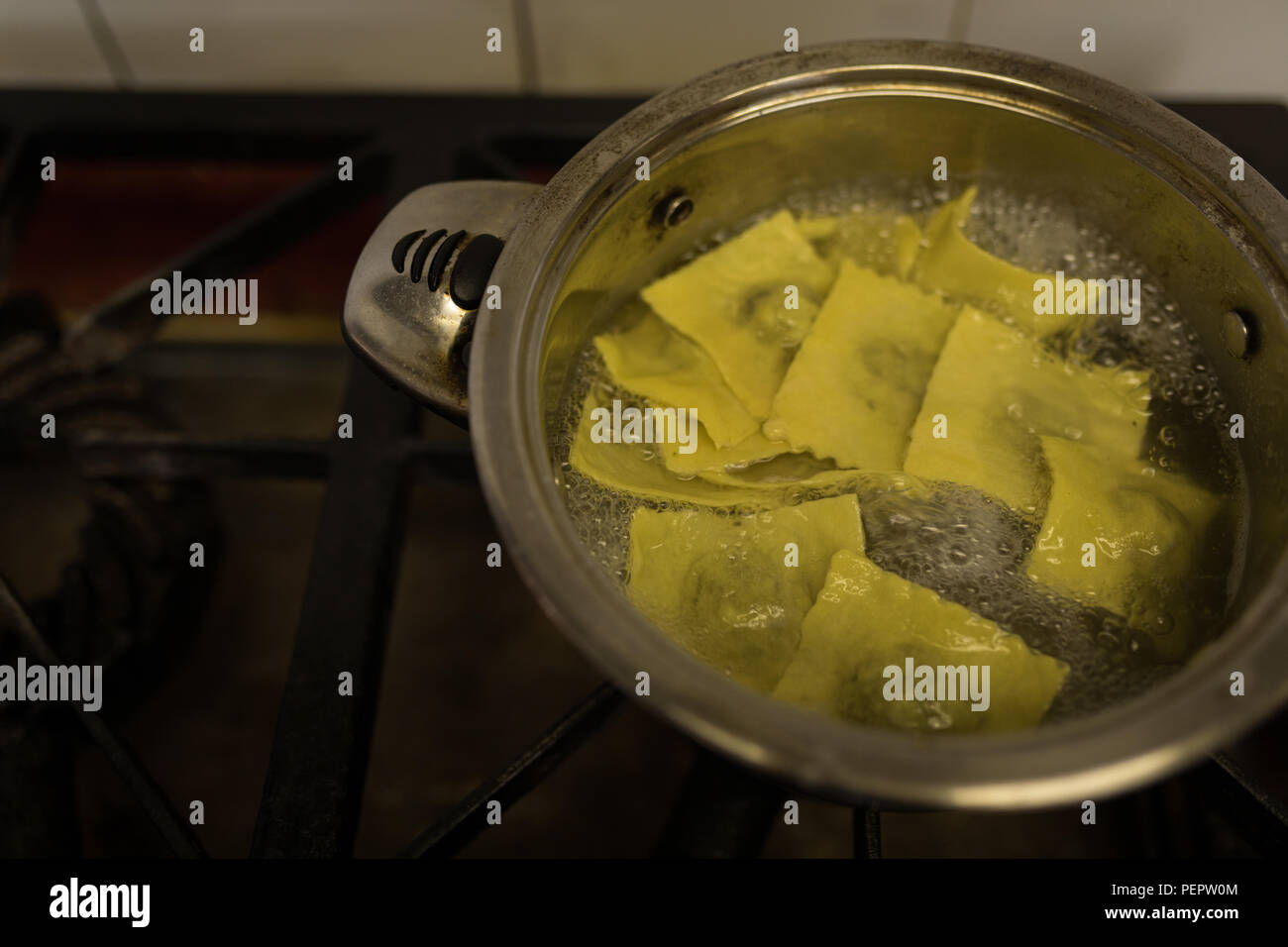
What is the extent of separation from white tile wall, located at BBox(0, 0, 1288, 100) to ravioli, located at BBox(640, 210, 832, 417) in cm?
36

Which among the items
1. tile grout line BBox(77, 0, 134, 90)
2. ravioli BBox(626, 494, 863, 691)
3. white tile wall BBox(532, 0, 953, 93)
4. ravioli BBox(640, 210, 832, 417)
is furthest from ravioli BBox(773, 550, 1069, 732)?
tile grout line BBox(77, 0, 134, 90)

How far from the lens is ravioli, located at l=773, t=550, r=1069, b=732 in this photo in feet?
1.61

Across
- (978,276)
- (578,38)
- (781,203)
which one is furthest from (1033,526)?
(578,38)

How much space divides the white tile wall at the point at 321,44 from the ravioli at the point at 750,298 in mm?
434

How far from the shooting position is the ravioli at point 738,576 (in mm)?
518

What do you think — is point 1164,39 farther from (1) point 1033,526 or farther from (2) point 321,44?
(2) point 321,44

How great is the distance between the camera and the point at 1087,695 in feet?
1.67

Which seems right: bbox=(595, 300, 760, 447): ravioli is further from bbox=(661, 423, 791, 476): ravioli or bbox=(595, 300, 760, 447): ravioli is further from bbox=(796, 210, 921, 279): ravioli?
bbox=(796, 210, 921, 279): ravioli

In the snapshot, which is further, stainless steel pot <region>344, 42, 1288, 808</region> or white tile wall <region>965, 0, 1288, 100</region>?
white tile wall <region>965, 0, 1288, 100</region>

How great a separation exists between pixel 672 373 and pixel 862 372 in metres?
0.12

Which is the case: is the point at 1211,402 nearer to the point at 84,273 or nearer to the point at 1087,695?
the point at 1087,695

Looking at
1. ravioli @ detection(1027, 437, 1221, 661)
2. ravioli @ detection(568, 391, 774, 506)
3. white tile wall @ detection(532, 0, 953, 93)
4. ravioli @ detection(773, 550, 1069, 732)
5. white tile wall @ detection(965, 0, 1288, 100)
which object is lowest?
ravioli @ detection(773, 550, 1069, 732)
